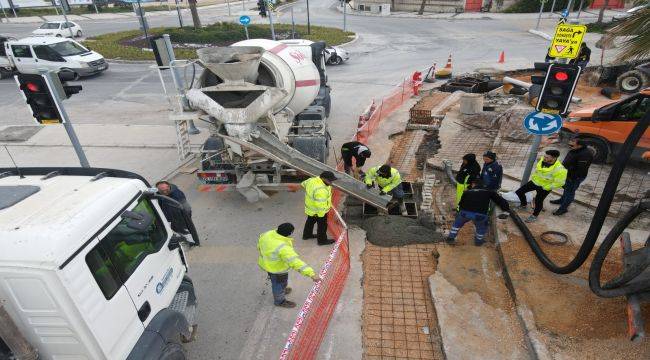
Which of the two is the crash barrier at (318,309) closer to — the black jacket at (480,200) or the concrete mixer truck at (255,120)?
the concrete mixer truck at (255,120)

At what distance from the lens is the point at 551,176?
663 centimetres

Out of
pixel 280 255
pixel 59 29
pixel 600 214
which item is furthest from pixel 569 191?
pixel 59 29

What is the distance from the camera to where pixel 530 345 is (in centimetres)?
484

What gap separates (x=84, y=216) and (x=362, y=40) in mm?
27510

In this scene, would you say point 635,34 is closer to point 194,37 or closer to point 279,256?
point 279,256

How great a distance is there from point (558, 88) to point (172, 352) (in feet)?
20.8

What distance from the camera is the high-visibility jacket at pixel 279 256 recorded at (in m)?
4.91

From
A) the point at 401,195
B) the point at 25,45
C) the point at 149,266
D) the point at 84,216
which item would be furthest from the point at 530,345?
the point at 25,45

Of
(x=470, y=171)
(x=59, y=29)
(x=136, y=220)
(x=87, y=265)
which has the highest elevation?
(x=136, y=220)

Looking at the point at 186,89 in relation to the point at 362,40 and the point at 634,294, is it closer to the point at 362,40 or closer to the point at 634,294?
the point at 634,294

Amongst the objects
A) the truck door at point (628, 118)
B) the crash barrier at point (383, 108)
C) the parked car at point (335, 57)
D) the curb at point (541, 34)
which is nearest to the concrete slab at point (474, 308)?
the truck door at point (628, 118)

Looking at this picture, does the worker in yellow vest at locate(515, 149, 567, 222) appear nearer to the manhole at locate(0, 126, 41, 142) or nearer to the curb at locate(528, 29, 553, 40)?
the manhole at locate(0, 126, 41, 142)

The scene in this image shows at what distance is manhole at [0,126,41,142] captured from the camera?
12.4 m

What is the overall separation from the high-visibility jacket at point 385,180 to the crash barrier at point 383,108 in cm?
328
